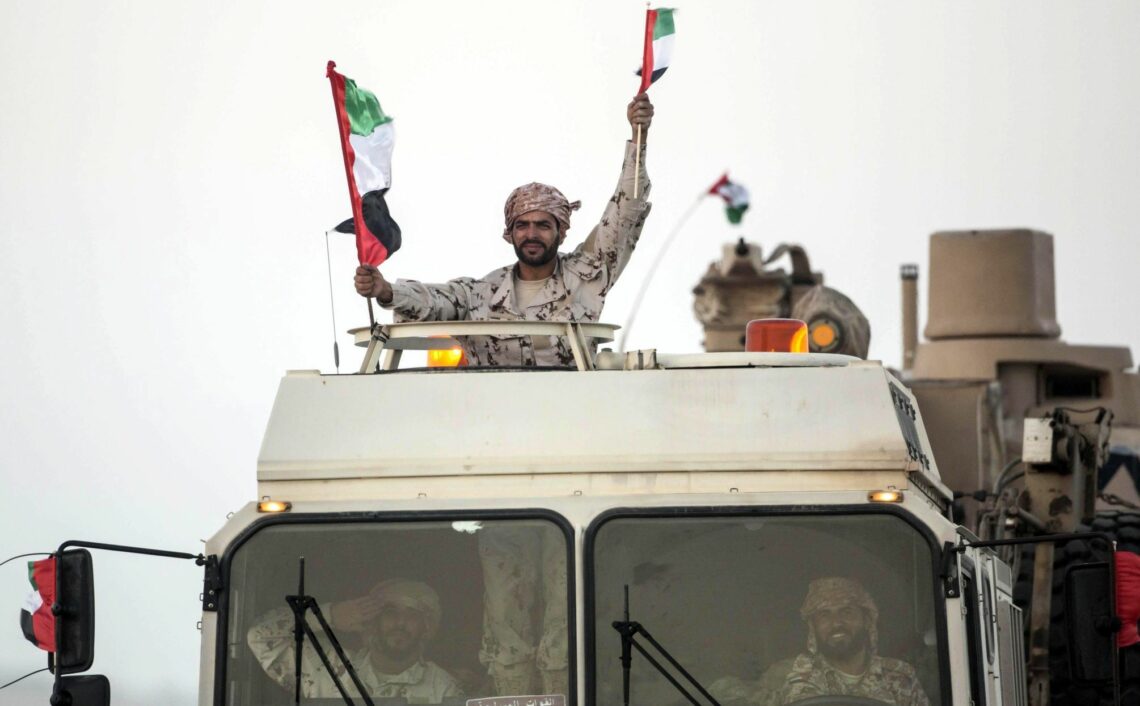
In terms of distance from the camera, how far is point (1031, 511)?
12.8 metres

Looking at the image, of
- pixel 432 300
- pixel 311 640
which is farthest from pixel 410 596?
pixel 432 300

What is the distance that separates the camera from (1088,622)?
23.0 feet

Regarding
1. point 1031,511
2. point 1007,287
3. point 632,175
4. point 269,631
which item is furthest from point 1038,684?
point 1007,287

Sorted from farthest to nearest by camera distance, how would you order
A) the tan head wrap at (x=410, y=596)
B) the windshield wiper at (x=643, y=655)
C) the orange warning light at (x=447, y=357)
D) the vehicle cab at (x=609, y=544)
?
1. the orange warning light at (x=447, y=357)
2. the tan head wrap at (x=410, y=596)
3. the vehicle cab at (x=609, y=544)
4. the windshield wiper at (x=643, y=655)

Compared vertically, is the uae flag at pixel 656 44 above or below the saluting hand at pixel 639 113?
above

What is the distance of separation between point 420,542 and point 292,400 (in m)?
0.80

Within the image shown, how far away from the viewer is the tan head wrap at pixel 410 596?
7.27 m

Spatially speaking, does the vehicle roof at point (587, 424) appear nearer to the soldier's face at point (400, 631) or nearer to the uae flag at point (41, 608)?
the soldier's face at point (400, 631)

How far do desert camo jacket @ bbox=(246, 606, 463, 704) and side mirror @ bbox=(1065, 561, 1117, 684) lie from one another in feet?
6.72

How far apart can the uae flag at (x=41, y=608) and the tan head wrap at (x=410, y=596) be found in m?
1.07

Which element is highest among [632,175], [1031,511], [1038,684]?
[632,175]

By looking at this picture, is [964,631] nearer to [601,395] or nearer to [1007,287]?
[601,395]

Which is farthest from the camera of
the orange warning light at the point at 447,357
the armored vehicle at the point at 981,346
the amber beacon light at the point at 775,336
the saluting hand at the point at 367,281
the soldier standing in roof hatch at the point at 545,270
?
the armored vehicle at the point at 981,346

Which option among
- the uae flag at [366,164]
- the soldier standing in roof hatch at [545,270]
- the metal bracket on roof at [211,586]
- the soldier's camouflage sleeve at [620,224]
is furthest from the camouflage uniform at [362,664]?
the soldier's camouflage sleeve at [620,224]
